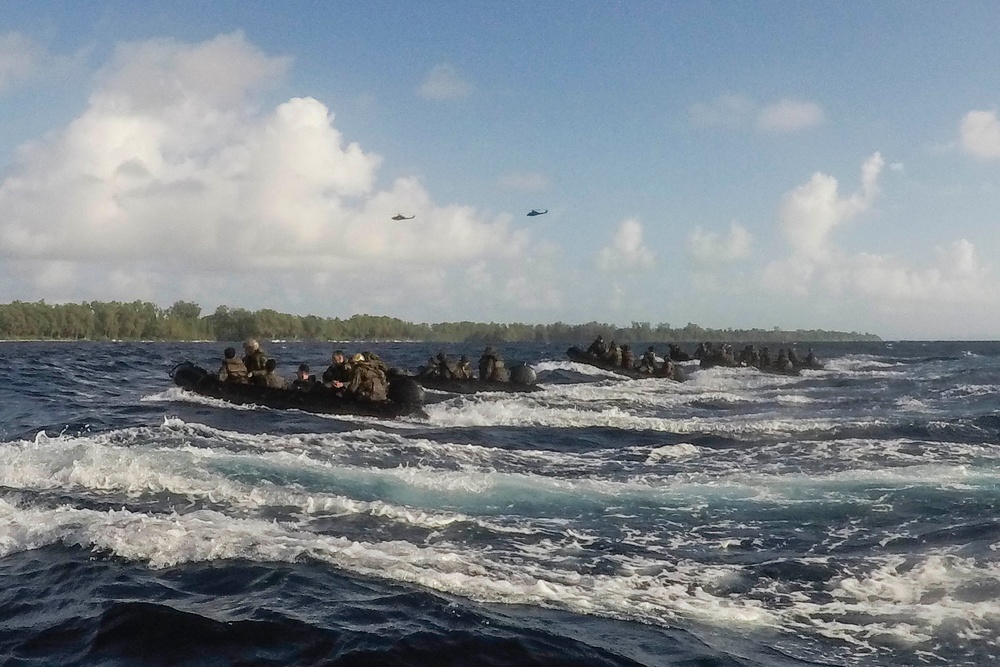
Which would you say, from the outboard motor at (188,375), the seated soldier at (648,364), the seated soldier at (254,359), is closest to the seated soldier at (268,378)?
the seated soldier at (254,359)

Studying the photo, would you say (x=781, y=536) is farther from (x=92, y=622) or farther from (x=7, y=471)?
(x=7, y=471)

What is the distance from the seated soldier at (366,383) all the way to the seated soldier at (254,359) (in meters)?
4.04

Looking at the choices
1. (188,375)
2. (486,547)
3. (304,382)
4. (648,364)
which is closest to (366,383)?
(304,382)

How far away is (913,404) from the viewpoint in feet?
98.6

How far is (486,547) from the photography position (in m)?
9.61

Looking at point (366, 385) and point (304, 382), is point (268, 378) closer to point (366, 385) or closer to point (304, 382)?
point (304, 382)

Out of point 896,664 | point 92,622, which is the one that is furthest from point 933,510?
point 92,622

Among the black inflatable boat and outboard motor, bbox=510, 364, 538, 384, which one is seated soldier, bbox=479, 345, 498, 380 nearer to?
outboard motor, bbox=510, 364, 538, 384

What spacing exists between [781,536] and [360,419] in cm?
1341

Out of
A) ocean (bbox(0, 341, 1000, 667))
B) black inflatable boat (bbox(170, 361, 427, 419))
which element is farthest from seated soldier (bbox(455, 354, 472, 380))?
ocean (bbox(0, 341, 1000, 667))

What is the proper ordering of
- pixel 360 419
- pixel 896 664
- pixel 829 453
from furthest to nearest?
pixel 360 419, pixel 829 453, pixel 896 664

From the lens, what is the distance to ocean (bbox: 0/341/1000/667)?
6680mm

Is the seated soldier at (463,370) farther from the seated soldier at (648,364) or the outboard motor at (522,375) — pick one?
the seated soldier at (648,364)

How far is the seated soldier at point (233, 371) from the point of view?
25.6 meters
